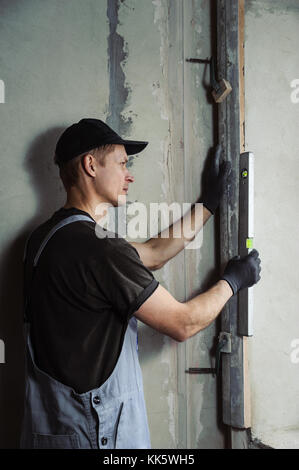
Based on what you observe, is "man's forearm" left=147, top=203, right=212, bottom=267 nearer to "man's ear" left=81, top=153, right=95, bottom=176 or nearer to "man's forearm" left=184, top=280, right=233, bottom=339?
"man's forearm" left=184, top=280, right=233, bottom=339

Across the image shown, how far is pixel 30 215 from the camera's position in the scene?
159cm

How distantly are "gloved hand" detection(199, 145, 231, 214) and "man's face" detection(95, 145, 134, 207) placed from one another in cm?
39

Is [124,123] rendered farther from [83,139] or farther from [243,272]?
[243,272]

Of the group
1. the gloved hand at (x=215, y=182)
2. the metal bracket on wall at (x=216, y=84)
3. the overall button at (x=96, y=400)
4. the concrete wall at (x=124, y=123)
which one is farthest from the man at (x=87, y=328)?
the metal bracket on wall at (x=216, y=84)

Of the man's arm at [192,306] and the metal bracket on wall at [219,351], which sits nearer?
the man's arm at [192,306]

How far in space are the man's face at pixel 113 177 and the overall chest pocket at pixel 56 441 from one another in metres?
0.73

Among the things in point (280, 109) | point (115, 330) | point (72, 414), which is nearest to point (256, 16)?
point (280, 109)

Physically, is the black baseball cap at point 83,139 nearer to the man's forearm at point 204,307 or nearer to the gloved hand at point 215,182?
the gloved hand at point 215,182

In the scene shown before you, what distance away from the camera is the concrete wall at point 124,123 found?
1576 millimetres

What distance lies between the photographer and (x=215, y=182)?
169 centimetres

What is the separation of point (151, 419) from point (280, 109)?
138cm

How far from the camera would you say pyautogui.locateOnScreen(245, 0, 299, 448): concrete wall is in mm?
1734

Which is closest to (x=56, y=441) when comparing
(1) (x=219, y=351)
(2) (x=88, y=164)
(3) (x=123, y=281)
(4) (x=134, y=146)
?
(3) (x=123, y=281)

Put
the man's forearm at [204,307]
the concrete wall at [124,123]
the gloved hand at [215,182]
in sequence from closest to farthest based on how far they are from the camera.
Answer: the man's forearm at [204,307]
the concrete wall at [124,123]
the gloved hand at [215,182]
